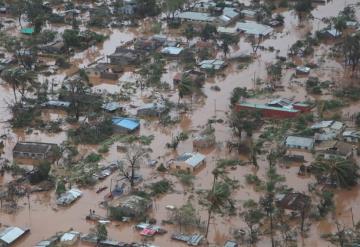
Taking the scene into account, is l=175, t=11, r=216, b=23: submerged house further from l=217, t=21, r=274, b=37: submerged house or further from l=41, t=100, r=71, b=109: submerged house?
l=41, t=100, r=71, b=109: submerged house

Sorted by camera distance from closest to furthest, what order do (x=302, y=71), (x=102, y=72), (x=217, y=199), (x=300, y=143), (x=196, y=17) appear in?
1. (x=217, y=199)
2. (x=300, y=143)
3. (x=302, y=71)
4. (x=102, y=72)
5. (x=196, y=17)

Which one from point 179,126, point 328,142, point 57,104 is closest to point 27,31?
point 57,104

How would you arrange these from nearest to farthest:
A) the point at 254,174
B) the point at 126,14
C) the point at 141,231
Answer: the point at 141,231 < the point at 254,174 < the point at 126,14

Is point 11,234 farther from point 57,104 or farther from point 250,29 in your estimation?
point 250,29

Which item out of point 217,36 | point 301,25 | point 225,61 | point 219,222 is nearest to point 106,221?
point 219,222

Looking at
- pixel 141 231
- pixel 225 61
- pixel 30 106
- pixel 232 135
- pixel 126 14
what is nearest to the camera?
pixel 141 231

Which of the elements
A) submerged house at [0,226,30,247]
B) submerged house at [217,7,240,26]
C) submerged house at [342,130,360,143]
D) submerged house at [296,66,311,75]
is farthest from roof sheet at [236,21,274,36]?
submerged house at [0,226,30,247]

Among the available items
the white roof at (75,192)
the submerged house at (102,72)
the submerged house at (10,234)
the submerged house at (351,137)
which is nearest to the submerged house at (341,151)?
the submerged house at (351,137)

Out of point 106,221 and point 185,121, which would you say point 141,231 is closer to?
point 106,221
